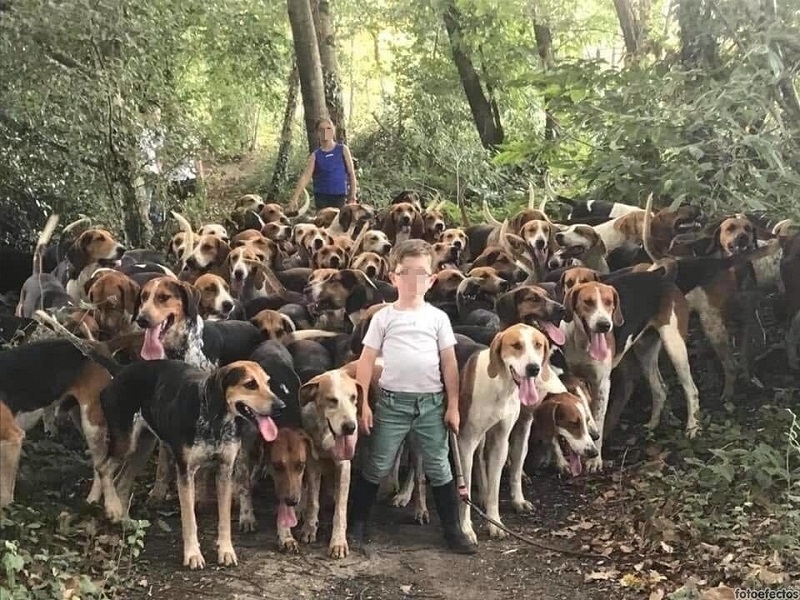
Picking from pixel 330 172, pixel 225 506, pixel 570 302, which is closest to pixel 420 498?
pixel 225 506

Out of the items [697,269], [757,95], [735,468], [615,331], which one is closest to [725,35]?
[757,95]

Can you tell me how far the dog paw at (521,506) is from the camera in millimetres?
6504

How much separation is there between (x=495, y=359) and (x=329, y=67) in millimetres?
11609

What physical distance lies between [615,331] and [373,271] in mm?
2615

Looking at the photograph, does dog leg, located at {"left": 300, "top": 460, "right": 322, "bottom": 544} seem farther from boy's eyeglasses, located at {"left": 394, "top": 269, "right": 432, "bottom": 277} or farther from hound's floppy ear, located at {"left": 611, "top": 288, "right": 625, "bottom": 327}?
hound's floppy ear, located at {"left": 611, "top": 288, "right": 625, "bottom": 327}

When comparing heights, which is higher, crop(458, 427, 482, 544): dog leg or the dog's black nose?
the dog's black nose

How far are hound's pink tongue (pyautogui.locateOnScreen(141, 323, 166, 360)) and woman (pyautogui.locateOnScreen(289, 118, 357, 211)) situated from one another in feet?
22.1

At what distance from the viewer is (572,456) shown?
6703mm

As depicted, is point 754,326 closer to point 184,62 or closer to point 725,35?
point 725,35

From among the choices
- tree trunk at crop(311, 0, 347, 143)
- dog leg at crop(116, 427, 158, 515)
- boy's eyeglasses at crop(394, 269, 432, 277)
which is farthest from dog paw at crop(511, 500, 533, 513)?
tree trunk at crop(311, 0, 347, 143)

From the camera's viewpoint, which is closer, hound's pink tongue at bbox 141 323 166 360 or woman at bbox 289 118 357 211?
hound's pink tongue at bbox 141 323 166 360

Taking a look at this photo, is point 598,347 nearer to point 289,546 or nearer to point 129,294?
point 289,546

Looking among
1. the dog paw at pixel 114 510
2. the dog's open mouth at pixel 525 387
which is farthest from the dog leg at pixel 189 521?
the dog's open mouth at pixel 525 387

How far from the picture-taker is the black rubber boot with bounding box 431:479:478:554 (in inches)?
230
